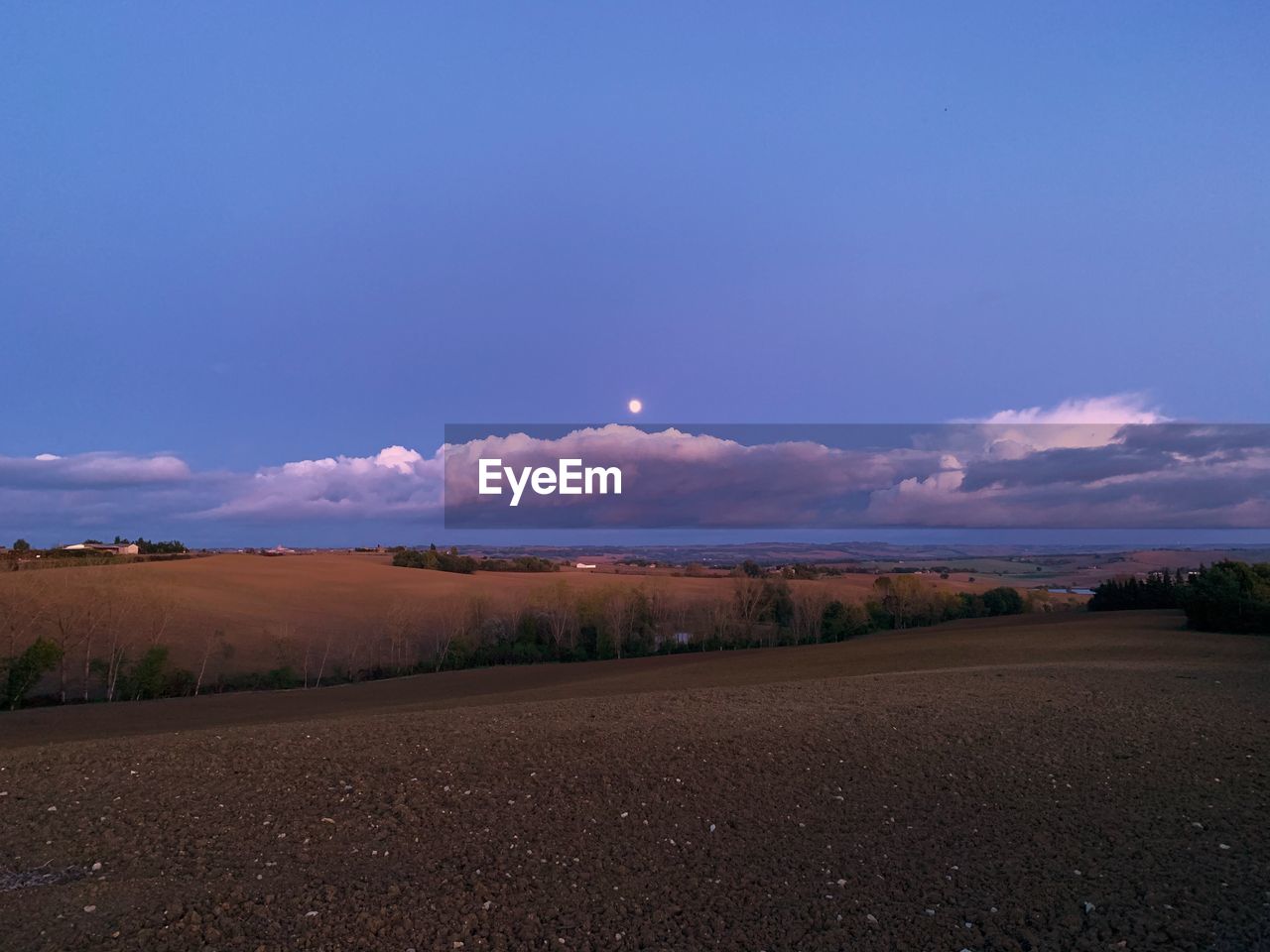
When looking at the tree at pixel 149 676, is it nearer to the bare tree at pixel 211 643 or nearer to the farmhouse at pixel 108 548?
the bare tree at pixel 211 643

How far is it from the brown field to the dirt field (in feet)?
100

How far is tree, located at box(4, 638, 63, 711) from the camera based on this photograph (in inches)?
1107

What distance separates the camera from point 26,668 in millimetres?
28094

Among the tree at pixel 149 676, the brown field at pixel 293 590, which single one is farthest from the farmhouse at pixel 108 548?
the tree at pixel 149 676

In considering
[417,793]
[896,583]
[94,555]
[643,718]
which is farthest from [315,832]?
[94,555]

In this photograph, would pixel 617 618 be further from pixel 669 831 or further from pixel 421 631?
pixel 669 831

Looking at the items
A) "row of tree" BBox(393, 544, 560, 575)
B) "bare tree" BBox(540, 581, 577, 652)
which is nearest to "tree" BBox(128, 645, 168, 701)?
"bare tree" BBox(540, 581, 577, 652)

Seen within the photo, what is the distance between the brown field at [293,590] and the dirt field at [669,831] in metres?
30.5

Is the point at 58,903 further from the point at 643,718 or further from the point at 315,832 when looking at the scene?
the point at 643,718

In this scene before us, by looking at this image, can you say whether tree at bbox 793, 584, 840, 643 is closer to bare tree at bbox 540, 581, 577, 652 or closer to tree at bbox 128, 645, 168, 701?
bare tree at bbox 540, 581, 577, 652

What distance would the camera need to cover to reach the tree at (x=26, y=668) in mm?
28109

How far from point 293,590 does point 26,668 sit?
33.9 meters

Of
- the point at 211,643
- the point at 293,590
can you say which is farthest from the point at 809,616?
the point at 293,590

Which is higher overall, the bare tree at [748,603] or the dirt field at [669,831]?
the dirt field at [669,831]
